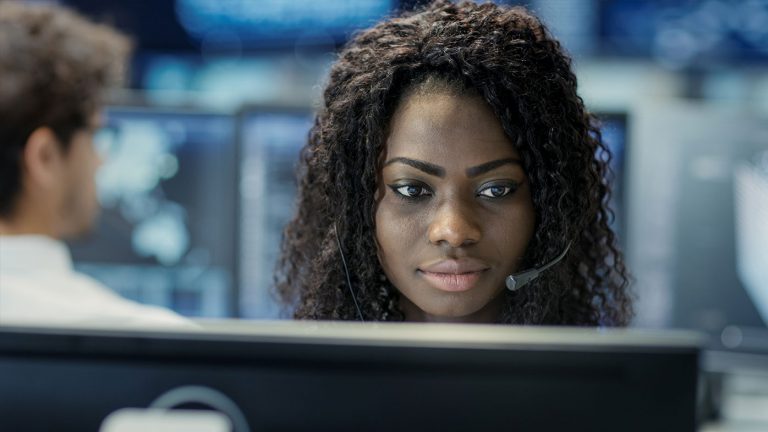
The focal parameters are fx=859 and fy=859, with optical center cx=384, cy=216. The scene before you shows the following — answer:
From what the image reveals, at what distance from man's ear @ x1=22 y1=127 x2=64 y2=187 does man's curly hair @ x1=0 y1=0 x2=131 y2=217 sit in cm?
1

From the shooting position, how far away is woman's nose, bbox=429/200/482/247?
1073 mm

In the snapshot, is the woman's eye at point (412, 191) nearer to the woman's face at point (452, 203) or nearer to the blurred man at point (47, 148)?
the woman's face at point (452, 203)

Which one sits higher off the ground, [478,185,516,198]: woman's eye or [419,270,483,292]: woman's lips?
[478,185,516,198]: woman's eye

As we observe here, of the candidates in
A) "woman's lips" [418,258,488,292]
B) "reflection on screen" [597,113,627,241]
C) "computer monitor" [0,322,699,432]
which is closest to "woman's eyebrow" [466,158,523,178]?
"woman's lips" [418,258,488,292]

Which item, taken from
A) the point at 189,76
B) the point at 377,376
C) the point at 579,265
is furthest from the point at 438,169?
the point at 189,76

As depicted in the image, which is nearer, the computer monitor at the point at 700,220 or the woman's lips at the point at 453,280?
the woman's lips at the point at 453,280

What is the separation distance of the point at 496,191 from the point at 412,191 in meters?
0.11

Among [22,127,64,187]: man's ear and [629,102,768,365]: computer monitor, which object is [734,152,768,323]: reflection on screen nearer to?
[629,102,768,365]: computer monitor

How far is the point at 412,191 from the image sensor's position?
1120mm

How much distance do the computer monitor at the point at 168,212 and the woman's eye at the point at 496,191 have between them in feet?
3.34

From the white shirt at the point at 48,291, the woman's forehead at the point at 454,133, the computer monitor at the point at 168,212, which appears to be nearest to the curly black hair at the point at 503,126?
the woman's forehead at the point at 454,133

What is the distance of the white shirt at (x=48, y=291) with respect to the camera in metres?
1.43

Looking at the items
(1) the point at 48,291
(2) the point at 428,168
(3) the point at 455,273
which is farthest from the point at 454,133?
(1) the point at 48,291

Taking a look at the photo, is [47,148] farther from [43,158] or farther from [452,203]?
[452,203]
